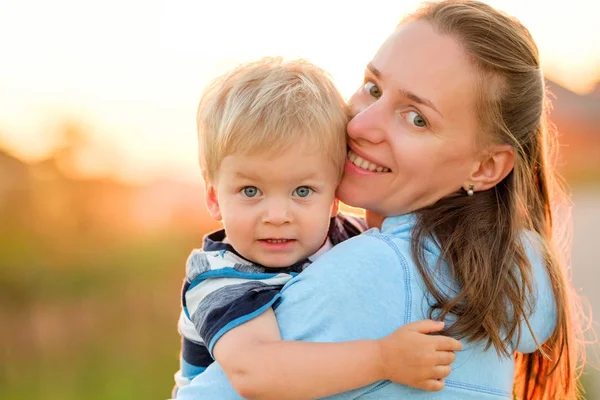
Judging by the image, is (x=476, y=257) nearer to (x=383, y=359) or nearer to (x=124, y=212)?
(x=383, y=359)

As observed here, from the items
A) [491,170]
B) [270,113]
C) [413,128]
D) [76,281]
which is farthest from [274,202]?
[76,281]

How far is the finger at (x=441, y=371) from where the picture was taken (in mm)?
2336

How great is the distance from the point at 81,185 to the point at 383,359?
5104mm

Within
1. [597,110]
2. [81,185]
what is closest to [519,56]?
[81,185]

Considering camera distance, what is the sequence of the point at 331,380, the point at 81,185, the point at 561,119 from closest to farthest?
the point at 331,380 → the point at 81,185 → the point at 561,119

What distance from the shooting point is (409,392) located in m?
2.41

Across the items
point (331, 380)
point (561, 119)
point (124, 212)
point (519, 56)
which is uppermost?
point (519, 56)

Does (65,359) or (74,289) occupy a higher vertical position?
(74,289)

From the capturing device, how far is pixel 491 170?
2.89m

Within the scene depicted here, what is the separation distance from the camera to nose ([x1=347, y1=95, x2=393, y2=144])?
2.74 meters

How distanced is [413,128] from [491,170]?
0.32 metres

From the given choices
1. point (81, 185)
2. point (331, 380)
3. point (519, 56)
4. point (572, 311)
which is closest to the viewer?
point (331, 380)

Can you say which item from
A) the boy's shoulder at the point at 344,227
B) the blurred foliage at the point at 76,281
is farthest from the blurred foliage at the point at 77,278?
the boy's shoulder at the point at 344,227

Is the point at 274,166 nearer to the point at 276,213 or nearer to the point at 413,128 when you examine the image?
the point at 276,213
